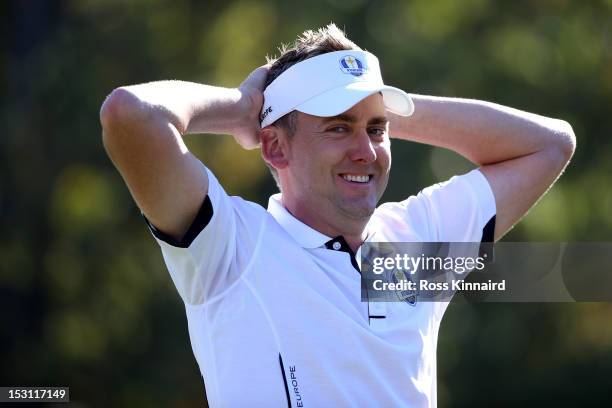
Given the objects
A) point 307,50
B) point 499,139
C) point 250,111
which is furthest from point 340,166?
point 499,139

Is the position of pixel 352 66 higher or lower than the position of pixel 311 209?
higher

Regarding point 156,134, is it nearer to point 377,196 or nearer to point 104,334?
point 377,196

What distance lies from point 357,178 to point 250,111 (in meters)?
0.48

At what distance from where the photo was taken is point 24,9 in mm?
15070

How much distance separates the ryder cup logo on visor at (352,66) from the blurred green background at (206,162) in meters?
8.38

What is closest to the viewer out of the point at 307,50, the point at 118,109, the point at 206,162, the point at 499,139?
the point at 118,109

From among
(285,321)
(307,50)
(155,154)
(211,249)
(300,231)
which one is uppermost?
(307,50)

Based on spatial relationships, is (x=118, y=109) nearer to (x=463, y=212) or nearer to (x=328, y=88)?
(x=328, y=88)

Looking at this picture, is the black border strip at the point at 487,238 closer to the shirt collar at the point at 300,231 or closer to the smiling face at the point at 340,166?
the smiling face at the point at 340,166

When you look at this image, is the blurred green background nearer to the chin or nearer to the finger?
the finger

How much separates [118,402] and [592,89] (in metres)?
6.87

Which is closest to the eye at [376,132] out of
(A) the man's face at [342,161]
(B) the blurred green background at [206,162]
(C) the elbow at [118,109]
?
(A) the man's face at [342,161]

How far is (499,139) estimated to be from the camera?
4.43 meters

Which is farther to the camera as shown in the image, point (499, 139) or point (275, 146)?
point (499, 139)
